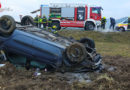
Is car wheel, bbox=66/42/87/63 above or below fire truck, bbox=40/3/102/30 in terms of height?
below

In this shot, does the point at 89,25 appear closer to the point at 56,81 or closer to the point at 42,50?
the point at 42,50

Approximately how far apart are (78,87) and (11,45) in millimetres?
1745

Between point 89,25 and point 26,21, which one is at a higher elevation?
point 26,21

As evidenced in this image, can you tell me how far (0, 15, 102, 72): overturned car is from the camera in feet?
13.0

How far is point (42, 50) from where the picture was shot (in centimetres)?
402

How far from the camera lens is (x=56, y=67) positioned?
4.07m

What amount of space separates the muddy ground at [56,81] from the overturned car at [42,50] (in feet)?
0.62

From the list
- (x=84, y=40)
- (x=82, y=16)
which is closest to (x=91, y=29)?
(x=82, y=16)

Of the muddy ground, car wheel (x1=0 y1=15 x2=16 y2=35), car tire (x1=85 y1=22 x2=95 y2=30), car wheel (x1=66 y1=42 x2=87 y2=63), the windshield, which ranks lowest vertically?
the muddy ground

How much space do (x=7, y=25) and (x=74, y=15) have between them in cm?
1596

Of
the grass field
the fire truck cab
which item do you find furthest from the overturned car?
the fire truck cab

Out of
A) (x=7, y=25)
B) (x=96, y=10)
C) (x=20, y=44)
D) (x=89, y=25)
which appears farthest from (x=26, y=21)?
(x=96, y=10)

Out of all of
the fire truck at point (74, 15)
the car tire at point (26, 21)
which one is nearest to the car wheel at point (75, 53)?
the car tire at point (26, 21)

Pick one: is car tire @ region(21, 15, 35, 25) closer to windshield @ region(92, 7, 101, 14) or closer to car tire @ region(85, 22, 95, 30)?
car tire @ region(85, 22, 95, 30)
